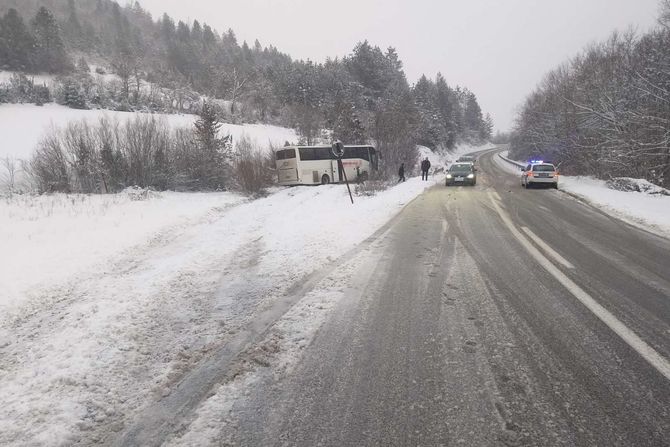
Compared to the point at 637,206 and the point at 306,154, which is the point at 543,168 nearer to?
the point at 637,206

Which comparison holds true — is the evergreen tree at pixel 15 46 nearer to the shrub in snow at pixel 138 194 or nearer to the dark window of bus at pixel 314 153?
the dark window of bus at pixel 314 153

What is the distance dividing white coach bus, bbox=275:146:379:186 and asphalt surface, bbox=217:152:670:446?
2164 cm

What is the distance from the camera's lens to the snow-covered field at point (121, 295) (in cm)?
311

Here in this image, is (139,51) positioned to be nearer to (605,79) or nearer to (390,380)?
(605,79)

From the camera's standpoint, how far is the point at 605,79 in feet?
84.8

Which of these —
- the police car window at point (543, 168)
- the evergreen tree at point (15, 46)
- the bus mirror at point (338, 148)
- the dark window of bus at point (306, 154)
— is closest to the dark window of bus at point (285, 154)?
the dark window of bus at point (306, 154)

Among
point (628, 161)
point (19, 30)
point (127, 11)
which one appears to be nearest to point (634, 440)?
point (628, 161)

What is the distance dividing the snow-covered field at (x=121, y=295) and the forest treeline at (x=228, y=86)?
2750cm

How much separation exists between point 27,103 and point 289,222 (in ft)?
147

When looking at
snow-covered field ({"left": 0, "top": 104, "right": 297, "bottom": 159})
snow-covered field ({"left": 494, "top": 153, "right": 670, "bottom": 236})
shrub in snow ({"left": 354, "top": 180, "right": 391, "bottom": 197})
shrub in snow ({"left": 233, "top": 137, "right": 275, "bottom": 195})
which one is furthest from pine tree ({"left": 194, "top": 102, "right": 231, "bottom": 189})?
snow-covered field ({"left": 494, "top": 153, "right": 670, "bottom": 236})

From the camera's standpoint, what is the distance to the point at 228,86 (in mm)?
73000

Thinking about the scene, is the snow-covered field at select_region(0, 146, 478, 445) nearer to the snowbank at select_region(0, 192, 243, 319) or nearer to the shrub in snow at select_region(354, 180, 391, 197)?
the snowbank at select_region(0, 192, 243, 319)

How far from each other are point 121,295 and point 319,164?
2406 centimetres

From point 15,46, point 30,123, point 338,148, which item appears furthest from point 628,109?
point 15,46
